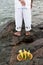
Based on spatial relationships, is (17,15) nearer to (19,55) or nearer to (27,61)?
(19,55)

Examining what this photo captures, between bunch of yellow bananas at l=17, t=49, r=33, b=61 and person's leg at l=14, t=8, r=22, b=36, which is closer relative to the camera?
bunch of yellow bananas at l=17, t=49, r=33, b=61

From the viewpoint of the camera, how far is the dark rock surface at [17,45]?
3512 millimetres

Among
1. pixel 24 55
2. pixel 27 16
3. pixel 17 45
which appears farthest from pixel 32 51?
pixel 27 16

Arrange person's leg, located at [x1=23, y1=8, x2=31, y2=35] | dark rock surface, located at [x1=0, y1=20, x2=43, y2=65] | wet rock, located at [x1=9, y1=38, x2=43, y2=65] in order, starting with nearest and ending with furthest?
wet rock, located at [x1=9, y1=38, x2=43, y2=65] → dark rock surface, located at [x1=0, y1=20, x2=43, y2=65] → person's leg, located at [x1=23, y1=8, x2=31, y2=35]

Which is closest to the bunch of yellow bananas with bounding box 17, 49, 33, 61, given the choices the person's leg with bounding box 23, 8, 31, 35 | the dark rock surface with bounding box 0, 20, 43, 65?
the dark rock surface with bounding box 0, 20, 43, 65

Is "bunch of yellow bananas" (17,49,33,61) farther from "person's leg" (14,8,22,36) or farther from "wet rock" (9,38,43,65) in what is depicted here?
"person's leg" (14,8,22,36)

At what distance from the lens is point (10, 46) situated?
163 inches

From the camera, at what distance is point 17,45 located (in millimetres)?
4172

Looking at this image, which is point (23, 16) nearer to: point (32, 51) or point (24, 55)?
point (32, 51)

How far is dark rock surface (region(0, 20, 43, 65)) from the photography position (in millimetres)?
3512

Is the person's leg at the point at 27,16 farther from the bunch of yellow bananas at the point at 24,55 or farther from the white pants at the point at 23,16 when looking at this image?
the bunch of yellow bananas at the point at 24,55

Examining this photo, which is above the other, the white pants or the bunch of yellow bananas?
the white pants

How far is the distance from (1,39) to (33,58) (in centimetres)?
122

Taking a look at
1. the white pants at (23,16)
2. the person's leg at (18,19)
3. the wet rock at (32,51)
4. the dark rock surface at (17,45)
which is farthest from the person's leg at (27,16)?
the wet rock at (32,51)
